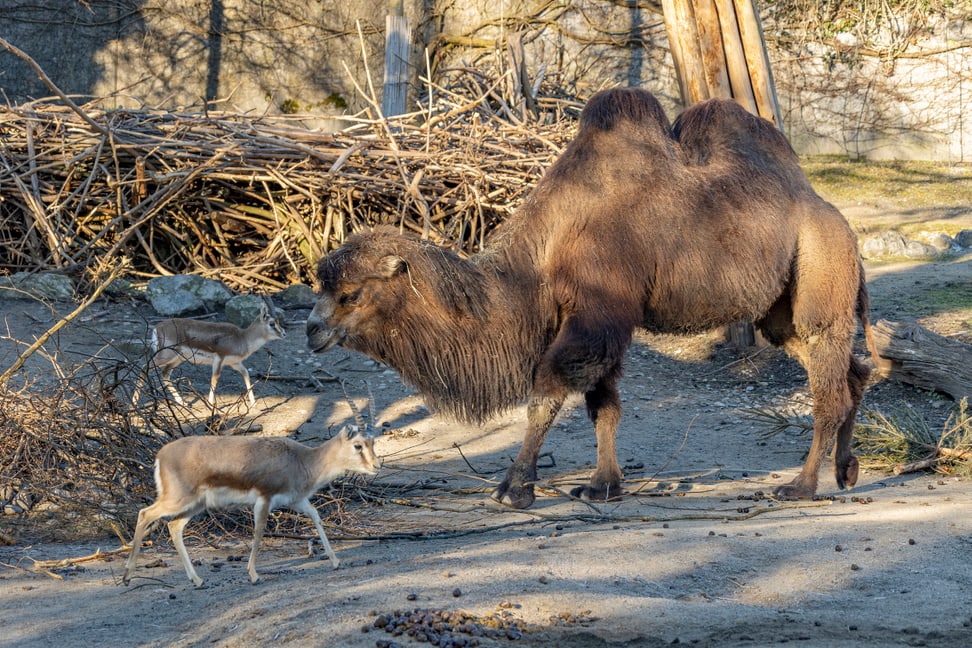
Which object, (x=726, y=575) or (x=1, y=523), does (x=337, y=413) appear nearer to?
(x=1, y=523)

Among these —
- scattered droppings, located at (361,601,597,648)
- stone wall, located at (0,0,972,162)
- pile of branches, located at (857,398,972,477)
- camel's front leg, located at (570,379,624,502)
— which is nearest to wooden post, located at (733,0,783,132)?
pile of branches, located at (857,398,972,477)

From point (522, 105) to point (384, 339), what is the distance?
7002 mm

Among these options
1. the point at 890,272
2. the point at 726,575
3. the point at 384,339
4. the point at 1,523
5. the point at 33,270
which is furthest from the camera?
the point at 890,272

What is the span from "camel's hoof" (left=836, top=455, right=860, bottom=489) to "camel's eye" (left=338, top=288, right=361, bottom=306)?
342cm

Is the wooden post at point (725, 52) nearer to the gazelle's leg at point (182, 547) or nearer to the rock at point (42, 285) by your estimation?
the rock at point (42, 285)

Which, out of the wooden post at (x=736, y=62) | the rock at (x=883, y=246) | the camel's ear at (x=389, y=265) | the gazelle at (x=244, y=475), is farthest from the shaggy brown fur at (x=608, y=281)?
the rock at (x=883, y=246)

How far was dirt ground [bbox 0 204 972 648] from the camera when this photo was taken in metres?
4.23

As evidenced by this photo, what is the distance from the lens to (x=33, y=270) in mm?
11398

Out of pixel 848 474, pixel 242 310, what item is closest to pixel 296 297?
pixel 242 310

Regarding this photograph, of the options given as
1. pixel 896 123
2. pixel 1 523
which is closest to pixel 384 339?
pixel 1 523

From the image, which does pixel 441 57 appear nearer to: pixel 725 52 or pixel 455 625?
pixel 725 52

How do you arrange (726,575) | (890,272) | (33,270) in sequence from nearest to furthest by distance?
1. (726,575)
2. (33,270)
3. (890,272)

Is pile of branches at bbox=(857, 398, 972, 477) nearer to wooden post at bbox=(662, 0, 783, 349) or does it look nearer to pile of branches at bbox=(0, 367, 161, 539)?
wooden post at bbox=(662, 0, 783, 349)

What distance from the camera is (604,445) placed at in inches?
279
